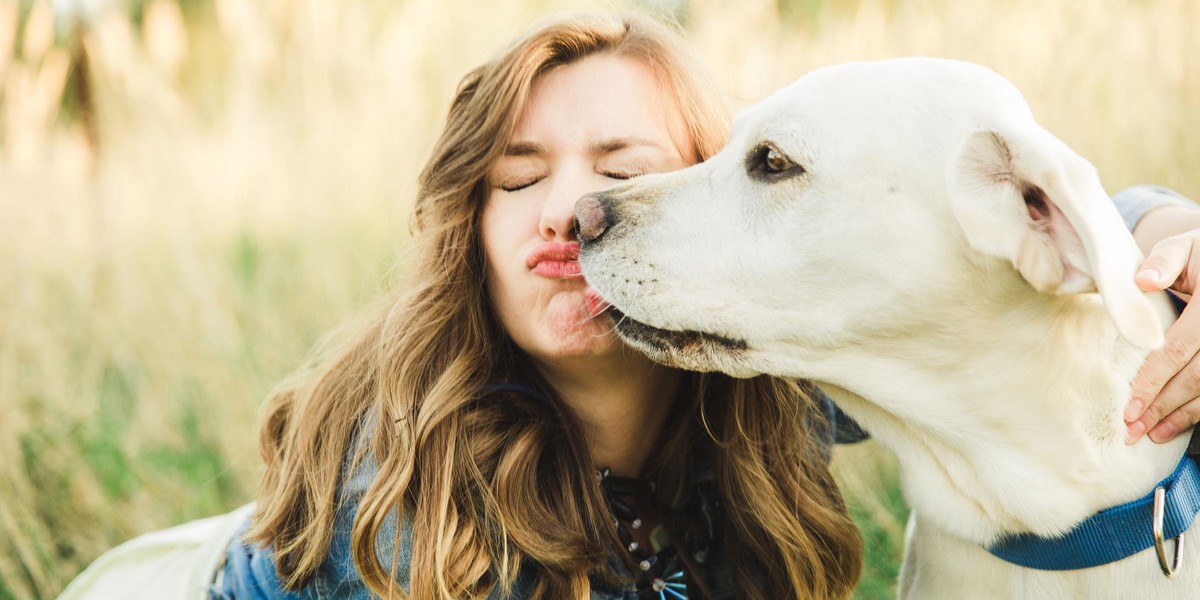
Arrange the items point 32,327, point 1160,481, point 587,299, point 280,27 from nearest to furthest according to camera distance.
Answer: point 1160,481, point 587,299, point 32,327, point 280,27

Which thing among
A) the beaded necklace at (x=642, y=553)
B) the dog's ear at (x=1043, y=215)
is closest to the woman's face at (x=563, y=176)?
the beaded necklace at (x=642, y=553)

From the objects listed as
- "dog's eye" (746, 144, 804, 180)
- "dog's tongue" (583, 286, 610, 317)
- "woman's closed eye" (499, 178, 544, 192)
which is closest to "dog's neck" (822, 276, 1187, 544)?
"dog's eye" (746, 144, 804, 180)

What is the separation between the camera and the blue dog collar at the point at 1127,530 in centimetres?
146

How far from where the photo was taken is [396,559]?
6.39 ft

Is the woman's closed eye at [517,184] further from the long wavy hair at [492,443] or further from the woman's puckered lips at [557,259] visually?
the woman's puckered lips at [557,259]

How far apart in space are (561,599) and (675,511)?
465mm

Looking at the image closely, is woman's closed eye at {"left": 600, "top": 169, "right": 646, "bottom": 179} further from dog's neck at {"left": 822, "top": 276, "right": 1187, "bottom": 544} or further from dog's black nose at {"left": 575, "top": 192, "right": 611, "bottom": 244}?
dog's neck at {"left": 822, "top": 276, "right": 1187, "bottom": 544}

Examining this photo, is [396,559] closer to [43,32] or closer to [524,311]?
[524,311]

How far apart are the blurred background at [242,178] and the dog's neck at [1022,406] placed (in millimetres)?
1479

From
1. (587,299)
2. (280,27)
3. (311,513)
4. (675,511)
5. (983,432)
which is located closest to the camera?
(983,432)

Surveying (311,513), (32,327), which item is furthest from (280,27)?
(311,513)

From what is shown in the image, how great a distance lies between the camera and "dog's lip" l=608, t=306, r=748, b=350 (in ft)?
5.46

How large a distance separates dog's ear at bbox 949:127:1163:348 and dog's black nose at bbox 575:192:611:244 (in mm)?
639

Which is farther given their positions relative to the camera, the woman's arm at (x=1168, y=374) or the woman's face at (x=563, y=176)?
the woman's face at (x=563, y=176)
